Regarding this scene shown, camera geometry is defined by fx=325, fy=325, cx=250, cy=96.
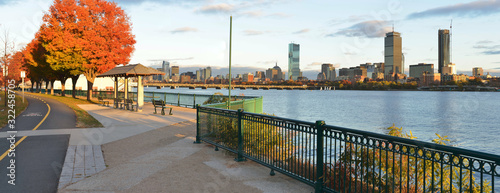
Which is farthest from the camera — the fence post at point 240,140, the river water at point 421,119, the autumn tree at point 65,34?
the autumn tree at point 65,34

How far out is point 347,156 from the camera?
563cm

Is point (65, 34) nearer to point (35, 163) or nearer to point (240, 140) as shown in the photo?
point (35, 163)

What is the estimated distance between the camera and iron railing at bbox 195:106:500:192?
13.0ft

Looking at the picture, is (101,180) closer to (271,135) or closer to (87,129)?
→ (271,135)

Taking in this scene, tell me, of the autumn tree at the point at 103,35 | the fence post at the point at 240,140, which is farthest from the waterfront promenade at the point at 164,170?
the autumn tree at the point at 103,35

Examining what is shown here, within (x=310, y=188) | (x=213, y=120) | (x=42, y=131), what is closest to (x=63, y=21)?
(x=42, y=131)

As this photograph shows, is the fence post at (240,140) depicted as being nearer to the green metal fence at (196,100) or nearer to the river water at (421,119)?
the green metal fence at (196,100)

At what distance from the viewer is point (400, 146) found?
4.25 metres

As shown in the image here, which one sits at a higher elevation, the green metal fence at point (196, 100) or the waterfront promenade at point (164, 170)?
the green metal fence at point (196, 100)

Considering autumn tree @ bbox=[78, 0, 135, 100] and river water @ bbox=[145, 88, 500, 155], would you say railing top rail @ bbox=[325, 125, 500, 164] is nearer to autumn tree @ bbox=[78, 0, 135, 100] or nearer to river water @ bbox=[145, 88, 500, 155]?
river water @ bbox=[145, 88, 500, 155]

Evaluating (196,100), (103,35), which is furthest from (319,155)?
(103,35)

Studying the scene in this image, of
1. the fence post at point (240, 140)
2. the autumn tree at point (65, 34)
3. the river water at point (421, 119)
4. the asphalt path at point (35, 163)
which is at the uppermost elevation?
the autumn tree at point (65, 34)

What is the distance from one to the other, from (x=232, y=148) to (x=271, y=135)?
6.08 feet

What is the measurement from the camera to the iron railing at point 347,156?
3.95 m
